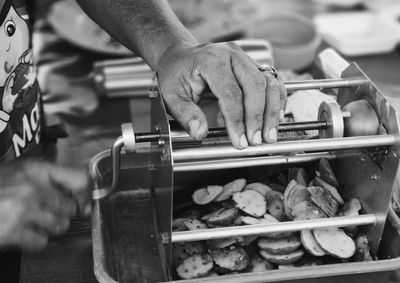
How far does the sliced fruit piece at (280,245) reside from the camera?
2.60ft

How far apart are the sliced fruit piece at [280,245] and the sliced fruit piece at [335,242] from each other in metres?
0.03

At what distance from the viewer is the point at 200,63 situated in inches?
31.2

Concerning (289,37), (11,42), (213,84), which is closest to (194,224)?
(213,84)

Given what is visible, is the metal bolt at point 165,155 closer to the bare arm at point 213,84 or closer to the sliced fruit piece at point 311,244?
the bare arm at point 213,84

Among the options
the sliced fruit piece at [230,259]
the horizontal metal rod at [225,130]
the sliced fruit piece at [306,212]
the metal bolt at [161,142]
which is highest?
the horizontal metal rod at [225,130]

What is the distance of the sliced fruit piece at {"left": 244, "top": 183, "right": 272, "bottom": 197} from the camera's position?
2.93ft

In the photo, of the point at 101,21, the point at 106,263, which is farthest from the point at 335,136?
the point at 101,21

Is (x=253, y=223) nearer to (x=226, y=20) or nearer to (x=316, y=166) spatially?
(x=316, y=166)

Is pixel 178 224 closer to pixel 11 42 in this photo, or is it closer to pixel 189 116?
pixel 189 116

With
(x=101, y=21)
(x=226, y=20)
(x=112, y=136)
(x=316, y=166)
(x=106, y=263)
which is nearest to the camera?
(x=106, y=263)

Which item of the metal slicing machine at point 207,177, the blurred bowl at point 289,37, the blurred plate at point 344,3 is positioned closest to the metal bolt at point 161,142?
the metal slicing machine at point 207,177

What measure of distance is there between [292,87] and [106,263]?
424mm

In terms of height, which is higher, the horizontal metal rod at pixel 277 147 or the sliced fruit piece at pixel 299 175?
the horizontal metal rod at pixel 277 147

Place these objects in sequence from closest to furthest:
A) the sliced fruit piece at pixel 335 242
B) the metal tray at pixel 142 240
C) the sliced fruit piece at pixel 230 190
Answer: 1. the metal tray at pixel 142 240
2. the sliced fruit piece at pixel 335 242
3. the sliced fruit piece at pixel 230 190
